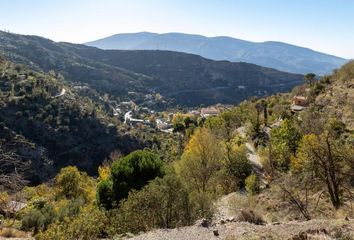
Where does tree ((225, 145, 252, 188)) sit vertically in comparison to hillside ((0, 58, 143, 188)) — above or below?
above

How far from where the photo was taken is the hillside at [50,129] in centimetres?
7644

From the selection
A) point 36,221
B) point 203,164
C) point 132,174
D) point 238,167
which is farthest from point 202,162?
point 36,221

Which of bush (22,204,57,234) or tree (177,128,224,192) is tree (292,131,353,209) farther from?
bush (22,204,57,234)

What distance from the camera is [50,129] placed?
3329 inches

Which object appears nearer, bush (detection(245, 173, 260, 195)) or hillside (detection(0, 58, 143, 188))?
bush (detection(245, 173, 260, 195))

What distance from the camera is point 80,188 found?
47781 millimetres

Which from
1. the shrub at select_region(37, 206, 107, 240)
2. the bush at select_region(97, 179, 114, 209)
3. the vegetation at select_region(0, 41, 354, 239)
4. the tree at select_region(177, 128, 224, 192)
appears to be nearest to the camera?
the shrub at select_region(37, 206, 107, 240)

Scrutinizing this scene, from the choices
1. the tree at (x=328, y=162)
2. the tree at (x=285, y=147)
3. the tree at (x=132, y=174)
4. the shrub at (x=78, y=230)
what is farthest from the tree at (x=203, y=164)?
the shrub at (x=78, y=230)

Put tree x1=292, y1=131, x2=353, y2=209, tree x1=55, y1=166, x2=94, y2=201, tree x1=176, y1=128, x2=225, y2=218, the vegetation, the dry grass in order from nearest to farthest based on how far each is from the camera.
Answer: the vegetation, the dry grass, tree x1=292, y1=131, x2=353, y2=209, tree x1=176, y1=128, x2=225, y2=218, tree x1=55, y1=166, x2=94, y2=201

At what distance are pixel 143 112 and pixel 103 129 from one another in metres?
71.6

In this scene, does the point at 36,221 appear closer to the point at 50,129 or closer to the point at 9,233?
the point at 9,233

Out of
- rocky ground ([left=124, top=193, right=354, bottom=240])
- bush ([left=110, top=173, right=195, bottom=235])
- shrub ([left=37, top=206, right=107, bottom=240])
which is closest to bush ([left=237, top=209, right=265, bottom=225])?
rocky ground ([left=124, top=193, right=354, bottom=240])

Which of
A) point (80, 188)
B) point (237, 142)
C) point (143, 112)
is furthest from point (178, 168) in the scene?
point (143, 112)

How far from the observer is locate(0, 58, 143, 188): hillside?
3009 inches
